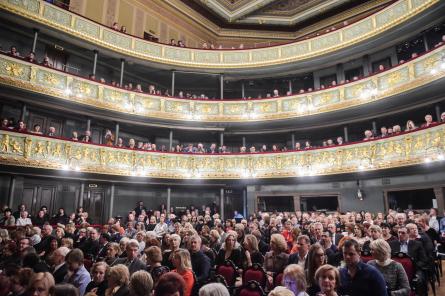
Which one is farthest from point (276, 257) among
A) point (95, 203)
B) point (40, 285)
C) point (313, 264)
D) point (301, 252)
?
point (95, 203)

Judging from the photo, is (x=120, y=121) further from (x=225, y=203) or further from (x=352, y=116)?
(x=352, y=116)

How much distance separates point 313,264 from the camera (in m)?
3.96

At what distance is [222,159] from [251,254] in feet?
35.1

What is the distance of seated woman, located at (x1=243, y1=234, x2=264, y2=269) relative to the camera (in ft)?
17.1

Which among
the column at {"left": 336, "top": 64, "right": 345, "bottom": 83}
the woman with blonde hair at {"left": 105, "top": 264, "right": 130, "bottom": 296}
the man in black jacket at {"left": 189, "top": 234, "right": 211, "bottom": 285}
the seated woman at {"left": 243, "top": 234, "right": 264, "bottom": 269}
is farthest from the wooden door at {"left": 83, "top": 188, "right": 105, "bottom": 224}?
the column at {"left": 336, "top": 64, "right": 345, "bottom": 83}

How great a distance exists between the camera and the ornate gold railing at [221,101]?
11.8m

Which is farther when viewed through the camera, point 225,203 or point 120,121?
point 225,203

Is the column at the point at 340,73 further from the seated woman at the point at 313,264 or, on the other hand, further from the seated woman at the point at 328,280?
the seated woman at the point at 328,280

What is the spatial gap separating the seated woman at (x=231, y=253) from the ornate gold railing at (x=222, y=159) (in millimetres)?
8666

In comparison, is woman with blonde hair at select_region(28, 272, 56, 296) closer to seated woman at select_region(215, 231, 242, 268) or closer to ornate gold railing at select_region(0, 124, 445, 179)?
seated woman at select_region(215, 231, 242, 268)

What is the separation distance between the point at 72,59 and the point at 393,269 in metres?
16.3

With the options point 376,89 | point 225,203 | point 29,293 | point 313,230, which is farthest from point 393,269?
point 225,203

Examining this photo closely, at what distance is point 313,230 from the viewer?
257 inches

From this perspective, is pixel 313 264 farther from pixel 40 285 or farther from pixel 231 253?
pixel 40 285
